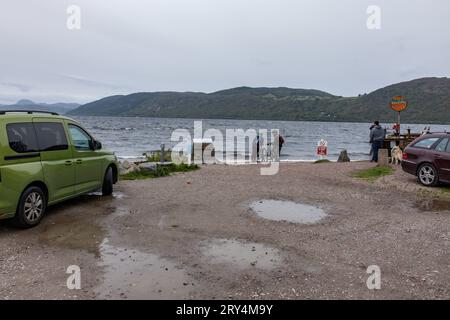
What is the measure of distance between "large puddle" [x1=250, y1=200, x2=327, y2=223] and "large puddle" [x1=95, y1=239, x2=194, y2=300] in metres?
3.25

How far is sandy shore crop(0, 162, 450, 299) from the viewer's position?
4.70m

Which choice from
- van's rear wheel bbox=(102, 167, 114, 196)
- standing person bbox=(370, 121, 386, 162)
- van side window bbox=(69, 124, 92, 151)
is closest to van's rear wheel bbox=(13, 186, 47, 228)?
van side window bbox=(69, 124, 92, 151)

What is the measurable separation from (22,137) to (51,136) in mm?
791

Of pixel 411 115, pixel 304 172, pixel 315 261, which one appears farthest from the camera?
pixel 411 115

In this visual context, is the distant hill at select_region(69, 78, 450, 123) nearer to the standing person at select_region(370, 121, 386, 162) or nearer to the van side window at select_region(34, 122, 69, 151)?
the standing person at select_region(370, 121, 386, 162)

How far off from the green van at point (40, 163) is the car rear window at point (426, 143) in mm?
9384

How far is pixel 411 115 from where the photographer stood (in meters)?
138

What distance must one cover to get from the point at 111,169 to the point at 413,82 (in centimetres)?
15797

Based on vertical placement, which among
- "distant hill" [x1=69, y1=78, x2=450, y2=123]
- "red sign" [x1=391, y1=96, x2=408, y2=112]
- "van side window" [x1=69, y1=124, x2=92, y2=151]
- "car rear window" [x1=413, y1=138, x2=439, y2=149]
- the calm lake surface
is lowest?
the calm lake surface

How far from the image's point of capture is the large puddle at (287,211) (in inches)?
321

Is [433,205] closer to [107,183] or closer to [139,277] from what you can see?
[139,277]

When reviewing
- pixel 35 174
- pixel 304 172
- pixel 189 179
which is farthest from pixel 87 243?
pixel 304 172

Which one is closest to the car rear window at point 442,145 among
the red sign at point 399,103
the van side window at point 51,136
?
the red sign at point 399,103
